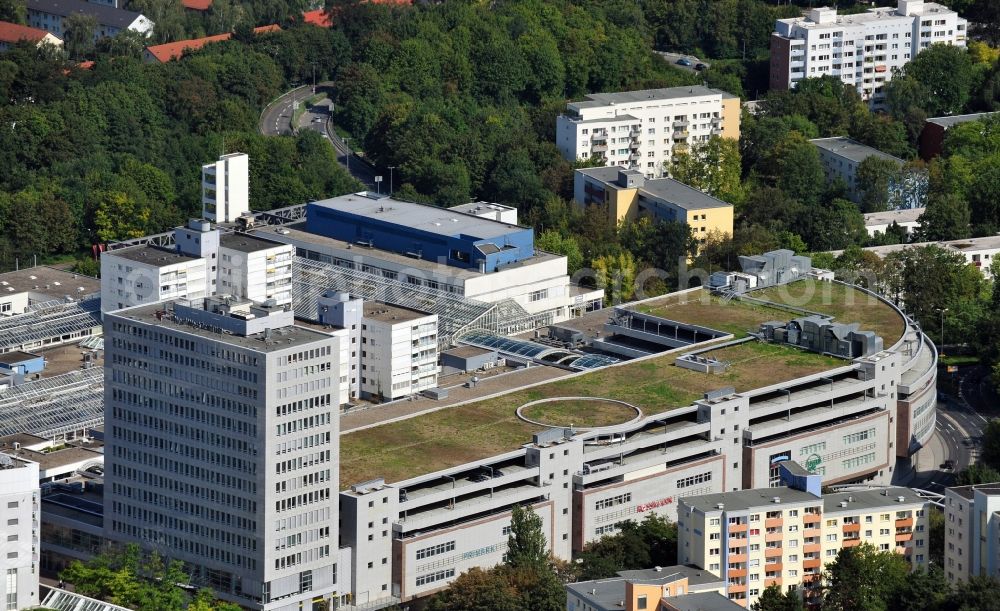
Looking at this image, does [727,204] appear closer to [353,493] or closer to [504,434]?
[504,434]

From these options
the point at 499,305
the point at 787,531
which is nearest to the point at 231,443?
the point at 787,531

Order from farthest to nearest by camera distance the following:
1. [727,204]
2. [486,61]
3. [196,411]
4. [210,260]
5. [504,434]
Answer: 1. [486,61]
2. [727,204]
3. [210,260]
4. [504,434]
5. [196,411]

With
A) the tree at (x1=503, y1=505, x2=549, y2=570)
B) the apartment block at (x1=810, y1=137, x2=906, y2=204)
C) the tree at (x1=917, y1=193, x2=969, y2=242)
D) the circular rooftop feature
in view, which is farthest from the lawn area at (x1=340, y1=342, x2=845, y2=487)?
the apartment block at (x1=810, y1=137, x2=906, y2=204)

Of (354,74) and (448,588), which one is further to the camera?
(354,74)

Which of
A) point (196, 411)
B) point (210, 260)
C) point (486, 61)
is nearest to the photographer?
point (196, 411)

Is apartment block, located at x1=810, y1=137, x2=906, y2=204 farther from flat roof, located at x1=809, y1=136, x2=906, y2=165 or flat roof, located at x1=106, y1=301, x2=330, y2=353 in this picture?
flat roof, located at x1=106, y1=301, x2=330, y2=353

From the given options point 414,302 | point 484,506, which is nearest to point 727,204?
point 414,302
